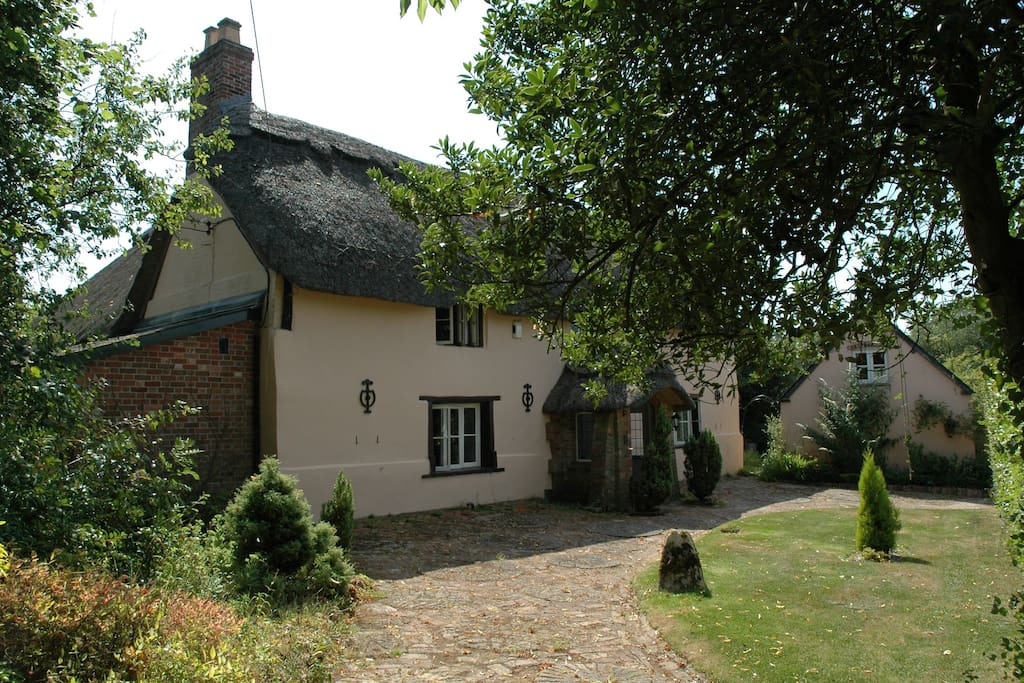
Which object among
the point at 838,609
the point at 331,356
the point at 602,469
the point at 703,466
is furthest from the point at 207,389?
the point at 703,466

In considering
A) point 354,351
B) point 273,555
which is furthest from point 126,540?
point 354,351

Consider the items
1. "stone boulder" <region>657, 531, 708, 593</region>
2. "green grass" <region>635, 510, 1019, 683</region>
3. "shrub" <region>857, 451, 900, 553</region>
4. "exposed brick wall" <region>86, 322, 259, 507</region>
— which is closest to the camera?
"green grass" <region>635, 510, 1019, 683</region>

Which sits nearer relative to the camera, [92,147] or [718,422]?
[92,147]

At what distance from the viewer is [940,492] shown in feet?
59.2

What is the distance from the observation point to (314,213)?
11820 mm

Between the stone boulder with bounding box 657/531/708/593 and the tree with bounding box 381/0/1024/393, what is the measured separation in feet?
13.8

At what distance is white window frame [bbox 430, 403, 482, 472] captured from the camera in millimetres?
13836

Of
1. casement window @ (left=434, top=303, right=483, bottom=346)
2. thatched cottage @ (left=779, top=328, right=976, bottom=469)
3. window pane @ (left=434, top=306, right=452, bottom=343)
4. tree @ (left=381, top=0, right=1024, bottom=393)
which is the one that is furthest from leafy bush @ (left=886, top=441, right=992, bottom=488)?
tree @ (left=381, top=0, right=1024, bottom=393)

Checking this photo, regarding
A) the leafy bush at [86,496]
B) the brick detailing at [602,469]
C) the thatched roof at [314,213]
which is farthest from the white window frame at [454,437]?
the leafy bush at [86,496]

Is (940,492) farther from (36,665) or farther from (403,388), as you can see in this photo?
(36,665)

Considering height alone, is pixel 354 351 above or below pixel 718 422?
above

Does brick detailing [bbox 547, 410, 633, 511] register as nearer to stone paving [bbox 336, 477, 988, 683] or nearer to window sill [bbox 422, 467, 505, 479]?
stone paving [bbox 336, 477, 988, 683]

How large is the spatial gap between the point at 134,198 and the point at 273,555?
11.8ft

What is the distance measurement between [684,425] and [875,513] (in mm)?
9915
